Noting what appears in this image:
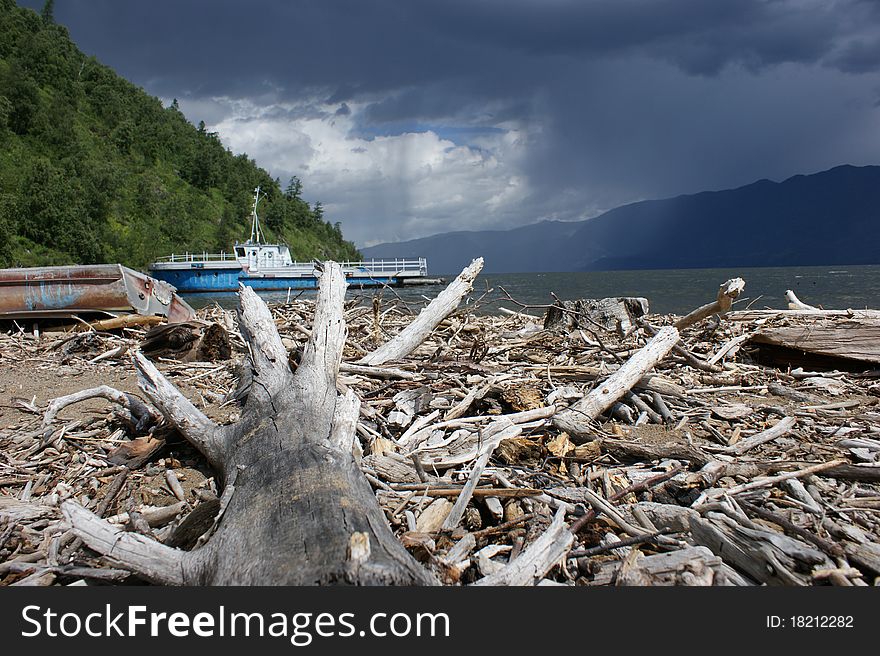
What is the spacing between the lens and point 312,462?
2.95 metres

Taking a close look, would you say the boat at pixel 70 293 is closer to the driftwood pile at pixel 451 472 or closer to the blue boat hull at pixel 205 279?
the driftwood pile at pixel 451 472

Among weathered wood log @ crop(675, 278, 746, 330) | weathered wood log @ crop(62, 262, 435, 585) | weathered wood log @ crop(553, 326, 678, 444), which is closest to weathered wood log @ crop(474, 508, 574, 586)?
weathered wood log @ crop(62, 262, 435, 585)

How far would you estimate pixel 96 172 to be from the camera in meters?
66.3

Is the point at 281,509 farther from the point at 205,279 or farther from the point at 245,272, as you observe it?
the point at 205,279

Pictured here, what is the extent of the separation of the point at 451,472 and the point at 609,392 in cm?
200

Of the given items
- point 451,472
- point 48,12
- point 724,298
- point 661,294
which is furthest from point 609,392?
point 48,12

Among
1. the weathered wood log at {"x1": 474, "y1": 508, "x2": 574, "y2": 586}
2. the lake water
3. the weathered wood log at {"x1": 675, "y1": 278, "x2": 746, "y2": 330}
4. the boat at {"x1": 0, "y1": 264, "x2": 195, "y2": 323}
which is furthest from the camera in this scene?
the lake water

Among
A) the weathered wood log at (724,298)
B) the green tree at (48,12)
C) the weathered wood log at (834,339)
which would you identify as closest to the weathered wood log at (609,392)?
the weathered wood log at (724,298)

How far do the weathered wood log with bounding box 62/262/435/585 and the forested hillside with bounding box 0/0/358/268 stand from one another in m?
55.6

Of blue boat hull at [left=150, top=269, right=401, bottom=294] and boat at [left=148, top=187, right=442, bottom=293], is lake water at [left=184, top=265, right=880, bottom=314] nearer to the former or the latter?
blue boat hull at [left=150, top=269, right=401, bottom=294]

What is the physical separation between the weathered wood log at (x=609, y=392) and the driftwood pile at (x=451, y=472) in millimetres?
24

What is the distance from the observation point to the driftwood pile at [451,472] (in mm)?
2490

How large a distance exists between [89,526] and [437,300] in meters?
5.40

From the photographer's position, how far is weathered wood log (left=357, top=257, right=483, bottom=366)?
667 cm
